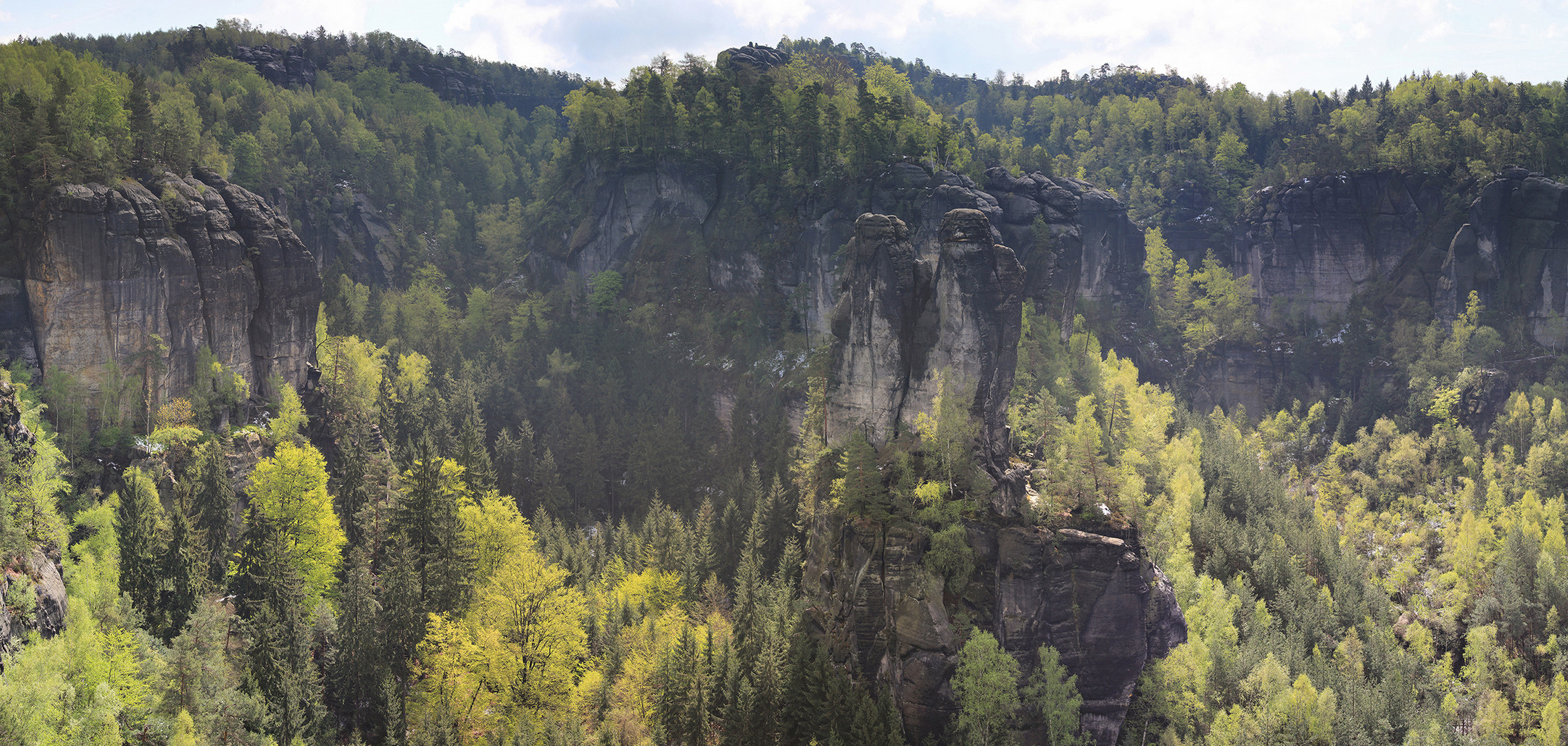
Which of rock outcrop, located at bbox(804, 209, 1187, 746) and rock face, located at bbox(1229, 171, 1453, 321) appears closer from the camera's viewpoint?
rock outcrop, located at bbox(804, 209, 1187, 746)

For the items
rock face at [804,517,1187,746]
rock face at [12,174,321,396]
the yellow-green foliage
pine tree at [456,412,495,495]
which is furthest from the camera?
pine tree at [456,412,495,495]

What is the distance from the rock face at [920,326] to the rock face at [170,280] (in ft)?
143

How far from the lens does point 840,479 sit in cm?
5384

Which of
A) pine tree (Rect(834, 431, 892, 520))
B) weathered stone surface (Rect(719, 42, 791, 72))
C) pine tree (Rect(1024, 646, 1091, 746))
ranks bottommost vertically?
pine tree (Rect(1024, 646, 1091, 746))

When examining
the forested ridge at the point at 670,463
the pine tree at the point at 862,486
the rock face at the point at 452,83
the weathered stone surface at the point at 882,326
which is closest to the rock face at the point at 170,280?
the forested ridge at the point at 670,463

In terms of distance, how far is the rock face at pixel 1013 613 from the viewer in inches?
1940

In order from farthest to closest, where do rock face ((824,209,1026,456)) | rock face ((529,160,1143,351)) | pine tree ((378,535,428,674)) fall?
rock face ((529,160,1143,351)) → rock face ((824,209,1026,456)) → pine tree ((378,535,428,674))

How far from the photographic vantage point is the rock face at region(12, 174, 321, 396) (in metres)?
60.6

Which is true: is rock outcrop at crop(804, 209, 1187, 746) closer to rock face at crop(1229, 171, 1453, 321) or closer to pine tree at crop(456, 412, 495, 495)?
pine tree at crop(456, 412, 495, 495)

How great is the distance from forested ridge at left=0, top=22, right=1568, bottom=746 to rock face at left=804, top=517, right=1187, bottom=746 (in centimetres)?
113

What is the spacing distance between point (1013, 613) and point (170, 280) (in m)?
57.4

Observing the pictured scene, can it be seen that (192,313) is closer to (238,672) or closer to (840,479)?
(238,672)

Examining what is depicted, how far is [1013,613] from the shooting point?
162ft

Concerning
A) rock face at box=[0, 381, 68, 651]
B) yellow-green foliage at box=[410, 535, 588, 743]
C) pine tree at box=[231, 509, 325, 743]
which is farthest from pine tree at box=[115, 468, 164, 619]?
yellow-green foliage at box=[410, 535, 588, 743]
